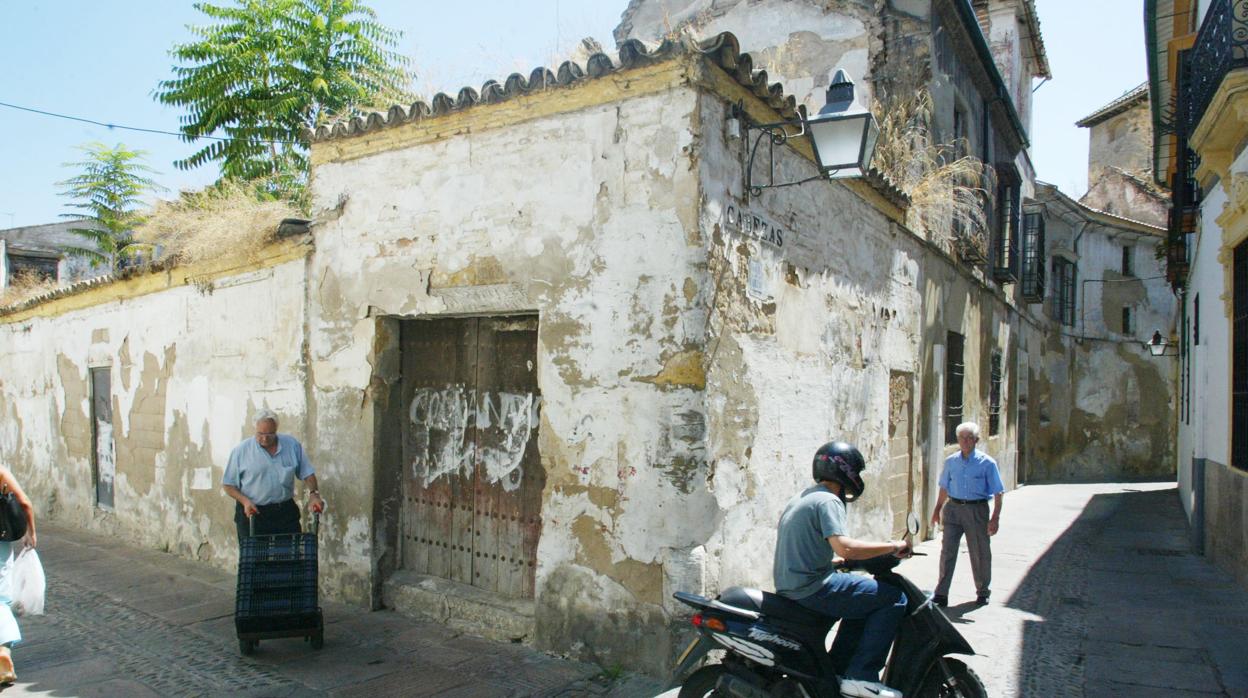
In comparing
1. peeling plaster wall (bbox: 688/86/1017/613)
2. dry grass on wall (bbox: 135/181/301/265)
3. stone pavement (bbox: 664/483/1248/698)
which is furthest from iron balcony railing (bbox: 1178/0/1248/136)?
dry grass on wall (bbox: 135/181/301/265)

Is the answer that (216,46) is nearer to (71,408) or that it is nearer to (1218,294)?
(71,408)

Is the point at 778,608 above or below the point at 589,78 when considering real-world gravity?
below

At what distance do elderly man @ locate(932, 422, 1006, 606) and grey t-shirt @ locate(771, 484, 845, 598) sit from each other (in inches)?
128

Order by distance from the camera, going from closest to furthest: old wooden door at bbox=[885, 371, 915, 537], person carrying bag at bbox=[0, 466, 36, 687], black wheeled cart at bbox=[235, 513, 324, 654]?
person carrying bag at bbox=[0, 466, 36, 687]
black wheeled cart at bbox=[235, 513, 324, 654]
old wooden door at bbox=[885, 371, 915, 537]

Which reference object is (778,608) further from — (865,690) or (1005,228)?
(1005,228)

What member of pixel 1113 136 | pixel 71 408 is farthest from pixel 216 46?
pixel 1113 136

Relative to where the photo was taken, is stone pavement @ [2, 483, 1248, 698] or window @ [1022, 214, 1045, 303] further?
window @ [1022, 214, 1045, 303]

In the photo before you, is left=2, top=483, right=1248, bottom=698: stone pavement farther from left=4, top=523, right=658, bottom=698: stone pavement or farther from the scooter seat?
the scooter seat

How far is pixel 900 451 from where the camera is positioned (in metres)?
8.46

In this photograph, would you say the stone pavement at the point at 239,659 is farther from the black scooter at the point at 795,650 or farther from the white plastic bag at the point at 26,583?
the black scooter at the point at 795,650

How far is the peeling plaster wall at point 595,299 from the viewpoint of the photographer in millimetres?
4637

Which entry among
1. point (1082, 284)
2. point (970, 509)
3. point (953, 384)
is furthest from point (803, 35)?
point (1082, 284)

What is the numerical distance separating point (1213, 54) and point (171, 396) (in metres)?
9.80

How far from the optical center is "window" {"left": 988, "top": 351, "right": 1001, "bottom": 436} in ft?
43.8
